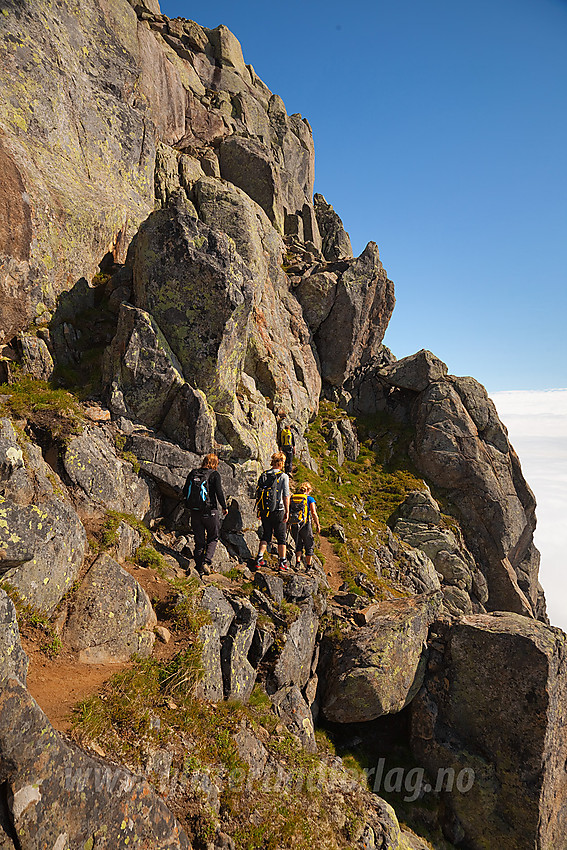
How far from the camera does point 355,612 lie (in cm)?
1580

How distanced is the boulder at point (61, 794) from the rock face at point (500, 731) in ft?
40.7

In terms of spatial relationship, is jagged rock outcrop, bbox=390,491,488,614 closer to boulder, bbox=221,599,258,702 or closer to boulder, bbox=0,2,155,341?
Result: boulder, bbox=221,599,258,702

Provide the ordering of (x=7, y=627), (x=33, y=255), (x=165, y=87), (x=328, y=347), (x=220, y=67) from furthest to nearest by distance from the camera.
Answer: (x=220, y=67) < (x=328, y=347) < (x=165, y=87) < (x=33, y=255) < (x=7, y=627)

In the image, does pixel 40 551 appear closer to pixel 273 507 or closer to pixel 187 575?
pixel 187 575

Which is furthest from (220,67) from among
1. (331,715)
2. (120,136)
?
(331,715)

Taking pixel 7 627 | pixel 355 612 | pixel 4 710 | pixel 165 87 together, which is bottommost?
pixel 355 612

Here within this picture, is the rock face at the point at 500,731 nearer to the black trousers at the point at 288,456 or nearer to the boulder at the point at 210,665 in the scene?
the boulder at the point at 210,665

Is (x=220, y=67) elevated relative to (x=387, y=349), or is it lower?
elevated

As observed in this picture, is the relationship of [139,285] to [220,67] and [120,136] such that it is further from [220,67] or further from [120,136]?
[220,67]

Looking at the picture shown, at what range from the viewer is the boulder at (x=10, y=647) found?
6633 millimetres

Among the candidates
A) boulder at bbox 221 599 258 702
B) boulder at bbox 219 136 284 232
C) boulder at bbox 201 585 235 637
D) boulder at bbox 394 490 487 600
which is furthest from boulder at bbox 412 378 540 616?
boulder at bbox 201 585 235 637

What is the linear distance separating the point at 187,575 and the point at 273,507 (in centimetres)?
387

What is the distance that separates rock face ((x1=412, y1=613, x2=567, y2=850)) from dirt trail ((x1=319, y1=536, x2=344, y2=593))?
484 cm

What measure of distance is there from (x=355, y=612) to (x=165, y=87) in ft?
139
